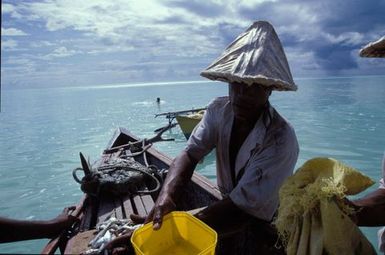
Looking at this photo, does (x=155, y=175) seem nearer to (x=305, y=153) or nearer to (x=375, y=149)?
(x=305, y=153)

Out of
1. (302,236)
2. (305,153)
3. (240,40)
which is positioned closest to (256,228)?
(302,236)

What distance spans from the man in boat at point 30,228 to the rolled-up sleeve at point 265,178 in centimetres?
172

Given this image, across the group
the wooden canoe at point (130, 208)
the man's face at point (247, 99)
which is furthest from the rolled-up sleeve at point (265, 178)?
the wooden canoe at point (130, 208)

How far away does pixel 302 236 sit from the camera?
1590 millimetres

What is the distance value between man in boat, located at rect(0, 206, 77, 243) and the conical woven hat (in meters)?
1.96

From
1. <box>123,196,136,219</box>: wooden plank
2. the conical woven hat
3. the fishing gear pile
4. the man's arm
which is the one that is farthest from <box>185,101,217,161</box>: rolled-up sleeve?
the fishing gear pile

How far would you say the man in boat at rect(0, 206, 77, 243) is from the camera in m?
2.44

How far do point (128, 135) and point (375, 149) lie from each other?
13062 millimetres

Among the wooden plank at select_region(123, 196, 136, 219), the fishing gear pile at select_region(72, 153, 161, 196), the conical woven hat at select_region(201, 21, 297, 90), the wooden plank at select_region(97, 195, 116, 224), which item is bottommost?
the wooden plank at select_region(97, 195, 116, 224)

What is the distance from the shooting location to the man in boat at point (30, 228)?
8.00 feet

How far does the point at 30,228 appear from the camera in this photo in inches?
104

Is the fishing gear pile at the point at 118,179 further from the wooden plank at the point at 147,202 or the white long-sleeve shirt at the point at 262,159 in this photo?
Answer: the white long-sleeve shirt at the point at 262,159

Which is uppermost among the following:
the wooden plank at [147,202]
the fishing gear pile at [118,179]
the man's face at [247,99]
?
the man's face at [247,99]

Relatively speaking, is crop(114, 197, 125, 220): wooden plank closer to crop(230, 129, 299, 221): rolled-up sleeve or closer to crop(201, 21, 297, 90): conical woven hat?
crop(230, 129, 299, 221): rolled-up sleeve
